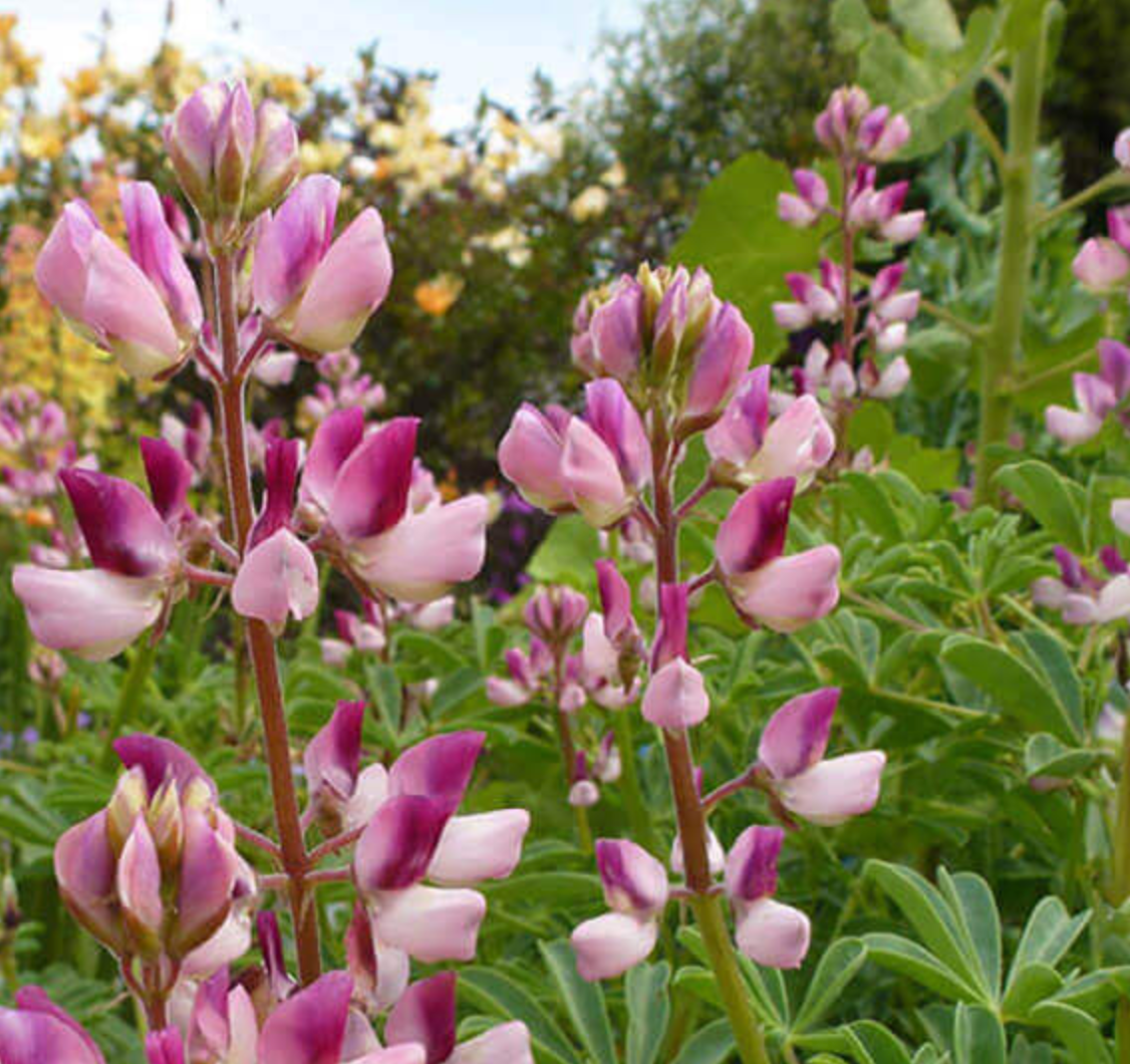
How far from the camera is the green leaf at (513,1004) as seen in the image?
687 millimetres

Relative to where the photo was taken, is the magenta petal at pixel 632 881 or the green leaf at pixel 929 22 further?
the green leaf at pixel 929 22

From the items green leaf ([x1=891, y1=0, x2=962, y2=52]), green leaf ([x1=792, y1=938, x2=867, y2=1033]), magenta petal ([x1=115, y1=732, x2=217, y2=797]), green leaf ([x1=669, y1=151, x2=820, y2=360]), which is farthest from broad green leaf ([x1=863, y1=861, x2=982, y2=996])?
green leaf ([x1=891, y1=0, x2=962, y2=52])

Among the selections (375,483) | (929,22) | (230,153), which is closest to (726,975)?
(375,483)

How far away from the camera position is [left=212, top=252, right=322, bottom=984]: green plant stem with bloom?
0.41m

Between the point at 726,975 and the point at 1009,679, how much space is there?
1.13ft

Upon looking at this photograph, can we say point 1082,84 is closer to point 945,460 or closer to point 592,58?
point 592,58

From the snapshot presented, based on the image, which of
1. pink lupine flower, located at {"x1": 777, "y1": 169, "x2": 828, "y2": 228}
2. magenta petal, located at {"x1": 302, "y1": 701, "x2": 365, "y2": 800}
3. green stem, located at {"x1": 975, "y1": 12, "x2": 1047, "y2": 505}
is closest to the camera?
magenta petal, located at {"x1": 302, "y1": 701, "x2": 365, "y2": 800}

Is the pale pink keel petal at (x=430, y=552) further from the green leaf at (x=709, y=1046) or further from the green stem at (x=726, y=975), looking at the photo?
the green leaf at (x=709, y=1046)

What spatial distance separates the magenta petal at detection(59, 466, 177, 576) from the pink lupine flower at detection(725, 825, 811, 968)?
24 centimetres

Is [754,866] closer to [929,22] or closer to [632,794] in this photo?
[632,794]

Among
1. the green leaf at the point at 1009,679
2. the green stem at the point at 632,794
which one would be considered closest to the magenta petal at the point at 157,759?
the green leaf at the point at 1009,679

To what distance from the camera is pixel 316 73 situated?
4.26m

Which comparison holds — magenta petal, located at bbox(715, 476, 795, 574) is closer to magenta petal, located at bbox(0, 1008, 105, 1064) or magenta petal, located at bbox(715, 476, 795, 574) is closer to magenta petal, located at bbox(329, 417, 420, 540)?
magenta petal, located at bbox(329, 417, 420, 540)

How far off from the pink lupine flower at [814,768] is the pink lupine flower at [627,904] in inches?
2.4
